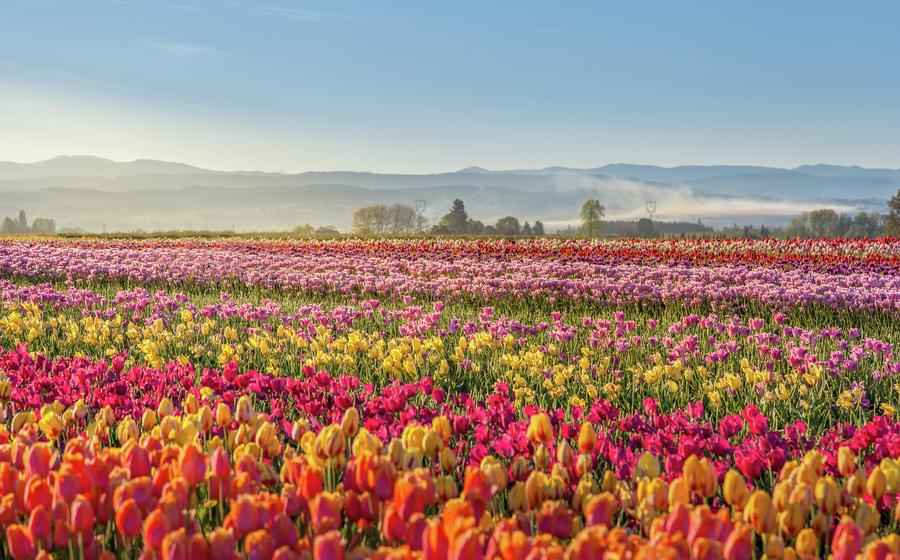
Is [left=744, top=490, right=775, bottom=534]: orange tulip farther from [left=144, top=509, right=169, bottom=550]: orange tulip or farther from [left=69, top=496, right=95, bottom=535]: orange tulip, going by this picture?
[left=69, top=496, right=95, bottom=535]: orange tulip

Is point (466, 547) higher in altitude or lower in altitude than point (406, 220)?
lower

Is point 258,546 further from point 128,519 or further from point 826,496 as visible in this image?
point 826,496

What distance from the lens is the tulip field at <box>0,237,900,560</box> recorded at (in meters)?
2.21

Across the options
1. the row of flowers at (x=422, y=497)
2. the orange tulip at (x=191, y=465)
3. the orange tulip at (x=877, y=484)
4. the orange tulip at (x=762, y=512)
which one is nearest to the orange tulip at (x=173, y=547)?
the row of flowers at (x=422, y=497)

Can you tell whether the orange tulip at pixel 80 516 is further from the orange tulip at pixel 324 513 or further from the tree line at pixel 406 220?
the tree line at pixel 406 220

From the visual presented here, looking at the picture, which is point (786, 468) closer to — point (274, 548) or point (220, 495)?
point (274, 548)

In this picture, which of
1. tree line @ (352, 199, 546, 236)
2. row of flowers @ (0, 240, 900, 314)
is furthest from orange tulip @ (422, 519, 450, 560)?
tree line @ (352, 199, 546, 236)

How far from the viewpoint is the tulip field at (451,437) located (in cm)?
221

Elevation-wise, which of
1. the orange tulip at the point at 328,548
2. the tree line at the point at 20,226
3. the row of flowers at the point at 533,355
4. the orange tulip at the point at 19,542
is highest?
the tree line at the point at 20,226

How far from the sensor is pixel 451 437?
4.11m

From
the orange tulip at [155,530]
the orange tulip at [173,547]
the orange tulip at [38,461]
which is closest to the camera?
the orange tulip at [173,547]

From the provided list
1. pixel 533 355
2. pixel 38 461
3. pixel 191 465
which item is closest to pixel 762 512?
pixel 191 465

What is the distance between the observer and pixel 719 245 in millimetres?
30062

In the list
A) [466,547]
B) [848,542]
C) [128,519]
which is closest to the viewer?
[466,547]
